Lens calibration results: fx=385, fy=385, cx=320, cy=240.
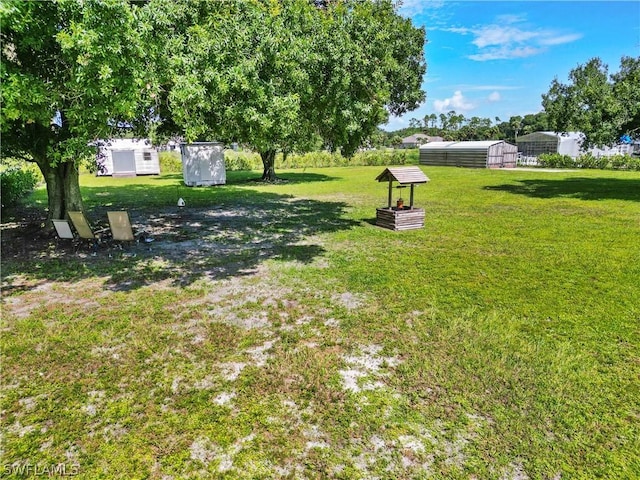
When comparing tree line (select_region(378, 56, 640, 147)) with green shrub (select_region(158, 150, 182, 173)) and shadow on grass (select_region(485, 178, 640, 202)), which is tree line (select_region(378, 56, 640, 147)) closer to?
shadow on grass (select_region(485, 178, 640, 202))

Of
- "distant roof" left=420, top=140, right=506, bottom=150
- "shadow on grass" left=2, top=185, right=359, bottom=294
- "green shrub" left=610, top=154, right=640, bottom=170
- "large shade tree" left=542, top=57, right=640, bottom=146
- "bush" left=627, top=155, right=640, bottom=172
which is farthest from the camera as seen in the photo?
"distant roof" left=420, top=140, right=506, bottom=150

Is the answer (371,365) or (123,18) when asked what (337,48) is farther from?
(371,365)

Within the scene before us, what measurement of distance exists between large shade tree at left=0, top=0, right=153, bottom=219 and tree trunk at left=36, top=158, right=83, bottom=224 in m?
4.07

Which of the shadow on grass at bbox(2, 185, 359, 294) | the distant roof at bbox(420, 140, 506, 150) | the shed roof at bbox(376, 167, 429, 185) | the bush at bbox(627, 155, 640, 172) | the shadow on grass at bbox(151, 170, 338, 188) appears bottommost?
the shadow on grass at bbox(2, 185, 359, 294)

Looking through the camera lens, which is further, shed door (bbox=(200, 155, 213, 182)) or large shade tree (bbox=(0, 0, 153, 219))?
shed door (bbox=(200, 155, 213, 182))

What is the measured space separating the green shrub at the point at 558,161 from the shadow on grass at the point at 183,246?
26.1m

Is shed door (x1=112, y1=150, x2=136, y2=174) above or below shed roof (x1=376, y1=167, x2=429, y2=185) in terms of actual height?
above

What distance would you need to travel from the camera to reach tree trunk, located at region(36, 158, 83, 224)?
886 centimetres

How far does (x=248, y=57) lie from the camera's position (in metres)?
6.25

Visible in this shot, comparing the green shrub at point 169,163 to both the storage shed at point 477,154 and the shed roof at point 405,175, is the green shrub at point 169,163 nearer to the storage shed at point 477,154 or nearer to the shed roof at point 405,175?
the storage shed at point 477,154

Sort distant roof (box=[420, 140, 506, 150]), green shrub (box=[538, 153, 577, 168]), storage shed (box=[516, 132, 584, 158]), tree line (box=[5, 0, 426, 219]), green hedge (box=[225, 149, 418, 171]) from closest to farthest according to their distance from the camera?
1. tree line (box=[5, 0, 426, 219])
2. green shrub (box=[538, 153, 577, 168])
3. distant roof (box=[420, 140, 506, 150])
4. green hedge (box=[225, 149, 418, 171])
5. storage shed (box=[516, 132, 584, 158])

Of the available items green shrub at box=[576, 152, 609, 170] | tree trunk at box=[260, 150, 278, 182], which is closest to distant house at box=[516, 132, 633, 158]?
green shrub at box=[576, 152, 609, 170]

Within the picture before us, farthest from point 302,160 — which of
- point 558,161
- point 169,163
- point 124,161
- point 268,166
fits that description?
point 558,161

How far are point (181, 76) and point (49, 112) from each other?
1724mm
